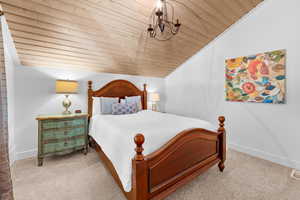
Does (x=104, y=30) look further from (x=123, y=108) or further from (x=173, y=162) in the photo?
(x=173, y=162)

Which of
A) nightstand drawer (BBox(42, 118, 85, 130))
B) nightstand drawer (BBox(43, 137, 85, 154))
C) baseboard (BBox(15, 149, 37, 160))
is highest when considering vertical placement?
nightstand drawer (BBox(42, 118, 85, 130))

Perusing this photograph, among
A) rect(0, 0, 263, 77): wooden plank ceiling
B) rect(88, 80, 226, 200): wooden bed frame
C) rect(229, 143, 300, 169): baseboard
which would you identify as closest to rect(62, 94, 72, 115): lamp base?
rect(0, 0, 263, 77): wooden plank ceiling

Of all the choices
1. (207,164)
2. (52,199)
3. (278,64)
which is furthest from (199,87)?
(52,199)

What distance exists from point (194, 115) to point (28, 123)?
3.66m

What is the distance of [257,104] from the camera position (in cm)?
259

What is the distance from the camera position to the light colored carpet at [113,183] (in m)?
1.59

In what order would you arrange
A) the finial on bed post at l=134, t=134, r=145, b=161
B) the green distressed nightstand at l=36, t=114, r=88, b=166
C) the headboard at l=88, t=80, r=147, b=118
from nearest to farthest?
the finial on bed post at l=134, t=134, r=145, b=161
the green distressed nightstand at l=36, t=114, r=88, b=166
the headboard at l=88, t=80, r=147, b=118

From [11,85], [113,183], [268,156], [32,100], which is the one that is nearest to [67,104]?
[32,100]

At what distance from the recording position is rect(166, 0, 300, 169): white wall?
2.20 m

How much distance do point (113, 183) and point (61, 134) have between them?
1.31 meters

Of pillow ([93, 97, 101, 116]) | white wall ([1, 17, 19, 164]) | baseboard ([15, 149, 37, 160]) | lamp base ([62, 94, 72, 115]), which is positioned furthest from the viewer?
pillow ([93, 97, 101, 116])

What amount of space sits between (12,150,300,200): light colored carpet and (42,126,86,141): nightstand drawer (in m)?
0.44

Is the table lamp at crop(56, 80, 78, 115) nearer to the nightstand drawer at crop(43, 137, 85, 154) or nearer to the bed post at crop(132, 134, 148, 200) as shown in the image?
the nightstand drawer at crop(43, 137, 85, 154)

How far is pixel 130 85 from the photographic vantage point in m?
3.65
